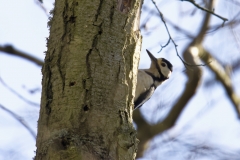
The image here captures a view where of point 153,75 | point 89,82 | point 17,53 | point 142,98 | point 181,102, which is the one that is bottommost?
point 89,82

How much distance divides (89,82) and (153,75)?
251 centimetres

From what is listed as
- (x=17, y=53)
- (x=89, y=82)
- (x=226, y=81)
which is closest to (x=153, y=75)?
(x=17, y=53)

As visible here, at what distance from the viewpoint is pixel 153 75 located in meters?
4.43

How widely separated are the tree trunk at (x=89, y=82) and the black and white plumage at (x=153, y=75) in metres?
1.74

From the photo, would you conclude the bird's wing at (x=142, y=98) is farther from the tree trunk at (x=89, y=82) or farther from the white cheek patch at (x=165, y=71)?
the tree trunk at (x=89, y=82)

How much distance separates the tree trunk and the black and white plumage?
1.74m

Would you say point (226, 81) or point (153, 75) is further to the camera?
point (226, 81)

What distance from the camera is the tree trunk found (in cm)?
181

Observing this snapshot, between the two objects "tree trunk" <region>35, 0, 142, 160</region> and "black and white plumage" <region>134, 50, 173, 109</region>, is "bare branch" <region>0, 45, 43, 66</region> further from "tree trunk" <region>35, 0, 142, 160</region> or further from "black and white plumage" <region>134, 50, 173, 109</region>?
"tree trunk" <region>35, 0, 142, 160</region>

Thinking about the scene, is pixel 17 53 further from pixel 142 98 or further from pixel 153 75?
pixel 142 98

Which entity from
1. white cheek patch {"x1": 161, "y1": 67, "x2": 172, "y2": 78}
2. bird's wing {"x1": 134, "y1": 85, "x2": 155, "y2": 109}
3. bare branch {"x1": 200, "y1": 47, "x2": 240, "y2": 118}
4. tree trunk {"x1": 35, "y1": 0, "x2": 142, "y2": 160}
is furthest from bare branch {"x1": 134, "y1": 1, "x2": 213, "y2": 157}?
tree trunk {"x1": 35, "y1": 0, "x2": 142, "y2": 160}

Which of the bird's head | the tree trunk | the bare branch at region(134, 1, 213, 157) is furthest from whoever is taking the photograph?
the bare branch at region(134, 1, 213, 157)

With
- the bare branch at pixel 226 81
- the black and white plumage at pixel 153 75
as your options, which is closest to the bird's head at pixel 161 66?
the black and white plumage at pixel 153 75

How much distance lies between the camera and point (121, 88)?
2.03 meters
